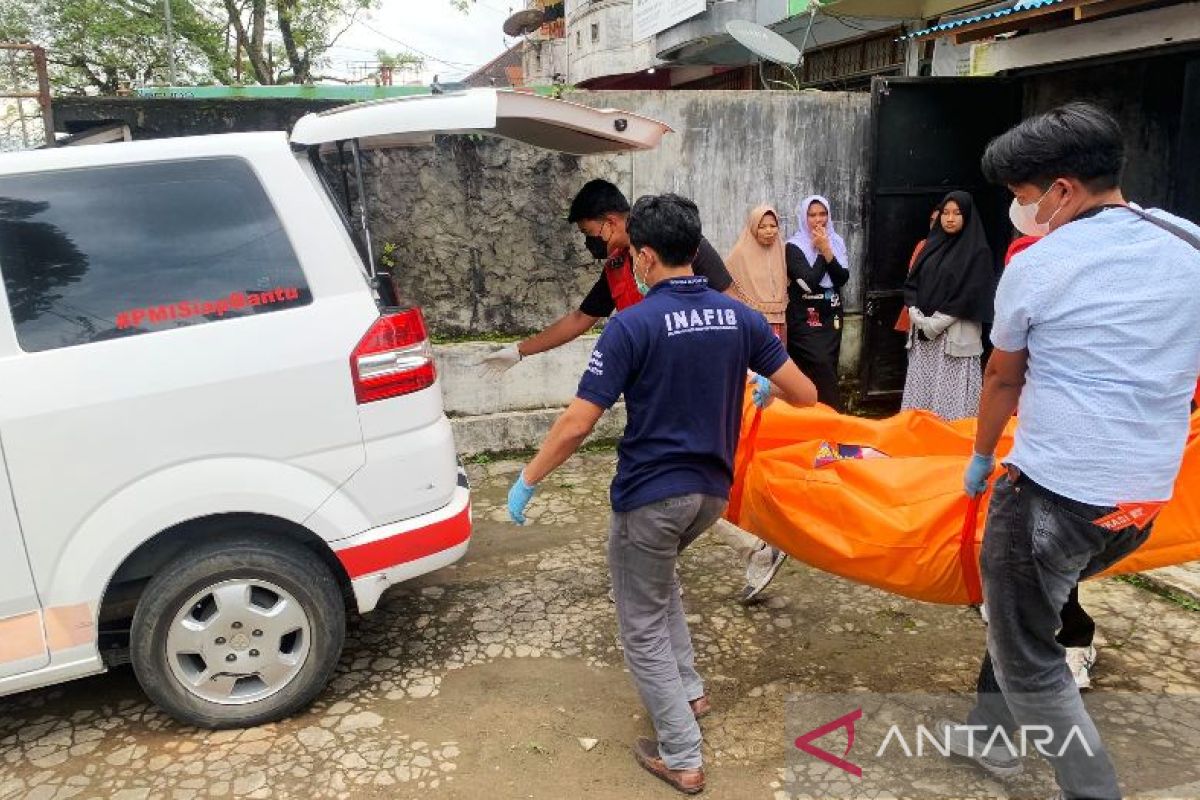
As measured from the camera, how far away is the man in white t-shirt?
2.02 m

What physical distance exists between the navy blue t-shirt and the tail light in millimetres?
798

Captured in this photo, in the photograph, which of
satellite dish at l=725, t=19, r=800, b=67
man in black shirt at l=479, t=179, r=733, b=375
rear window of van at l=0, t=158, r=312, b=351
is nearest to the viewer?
rear window of van at l=0, t=158, r=312, b=351

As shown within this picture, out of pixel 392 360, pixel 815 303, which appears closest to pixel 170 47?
pixel 815 303

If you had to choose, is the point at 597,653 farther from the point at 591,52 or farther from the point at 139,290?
the point at 591,52

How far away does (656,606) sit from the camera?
8.89 feet

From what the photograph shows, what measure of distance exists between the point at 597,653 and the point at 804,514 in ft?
3.73

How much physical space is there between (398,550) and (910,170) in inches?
204

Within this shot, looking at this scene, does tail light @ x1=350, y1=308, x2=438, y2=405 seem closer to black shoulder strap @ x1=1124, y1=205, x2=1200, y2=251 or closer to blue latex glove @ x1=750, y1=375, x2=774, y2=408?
blue latex glove @ x1=750, y1=375, x2=774, y2=408

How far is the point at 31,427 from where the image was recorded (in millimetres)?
2592

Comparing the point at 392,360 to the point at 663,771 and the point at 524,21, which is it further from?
the point at 524,21

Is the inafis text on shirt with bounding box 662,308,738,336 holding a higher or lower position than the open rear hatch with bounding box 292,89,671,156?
lower

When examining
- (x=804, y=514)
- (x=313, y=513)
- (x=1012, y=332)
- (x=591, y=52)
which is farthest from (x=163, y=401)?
(x=591, y=52)

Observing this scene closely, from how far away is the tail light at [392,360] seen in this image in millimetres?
2914

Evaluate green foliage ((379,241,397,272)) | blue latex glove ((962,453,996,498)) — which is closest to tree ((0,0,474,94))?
green foliage ((379,241,397,272))
